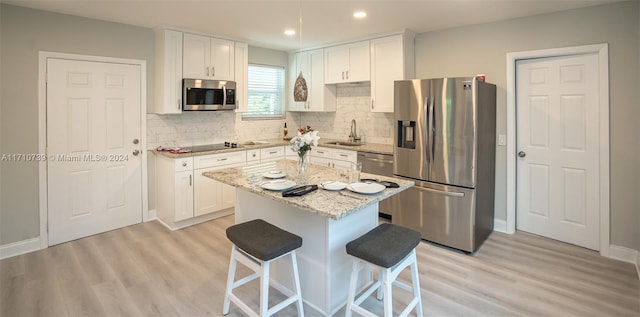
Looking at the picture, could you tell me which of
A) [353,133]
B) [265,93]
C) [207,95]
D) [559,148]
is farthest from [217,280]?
[559,148]

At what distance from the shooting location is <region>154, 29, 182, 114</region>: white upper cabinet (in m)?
4.03

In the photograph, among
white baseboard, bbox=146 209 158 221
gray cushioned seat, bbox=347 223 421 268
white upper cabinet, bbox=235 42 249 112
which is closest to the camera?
gray cushioned seat, bbox=347 223 421 268

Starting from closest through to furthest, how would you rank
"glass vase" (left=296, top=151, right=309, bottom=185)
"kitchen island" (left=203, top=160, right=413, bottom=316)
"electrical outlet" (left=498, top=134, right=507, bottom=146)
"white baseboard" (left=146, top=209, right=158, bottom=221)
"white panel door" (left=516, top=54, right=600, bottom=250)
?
"kitchen island" (left=203, top=160, right=413, bottom=316) → "glass vase" (left=296, top=151, right=309, bottom=185) → "white panel door" (left=516, top=54, right=600, bottom=250) → "electrical outlet" (left=498, top=134, right=507, bottom=146) → "white baseboard" (left=146, top=209, right=158, bottom=221)

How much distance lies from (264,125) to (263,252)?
381 cm

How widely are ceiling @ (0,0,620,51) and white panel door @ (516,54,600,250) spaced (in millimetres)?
654

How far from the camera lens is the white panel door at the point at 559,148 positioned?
11.0 feet

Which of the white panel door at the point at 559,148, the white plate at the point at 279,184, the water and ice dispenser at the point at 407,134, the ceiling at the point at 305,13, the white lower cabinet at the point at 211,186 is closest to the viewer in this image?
the white plate at the point at 279,184

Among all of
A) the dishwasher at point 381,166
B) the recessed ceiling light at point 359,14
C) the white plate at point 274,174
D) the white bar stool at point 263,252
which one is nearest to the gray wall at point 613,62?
the dishwasher at point 381,166

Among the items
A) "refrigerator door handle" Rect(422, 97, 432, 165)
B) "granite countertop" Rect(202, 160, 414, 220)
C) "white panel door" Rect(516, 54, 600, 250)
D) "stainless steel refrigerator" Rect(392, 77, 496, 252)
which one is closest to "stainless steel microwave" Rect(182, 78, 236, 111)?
"granite countertop" Rect(202, 160, 414, 220)

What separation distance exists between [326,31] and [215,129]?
2.07m

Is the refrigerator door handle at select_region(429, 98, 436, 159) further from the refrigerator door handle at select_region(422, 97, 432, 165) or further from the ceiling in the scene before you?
the ceiling

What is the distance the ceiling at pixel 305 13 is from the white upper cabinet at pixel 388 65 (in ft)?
0.53

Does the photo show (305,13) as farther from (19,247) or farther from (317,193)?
(19,247)

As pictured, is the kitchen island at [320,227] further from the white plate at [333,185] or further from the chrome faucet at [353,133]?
the chrome faucet at [353,133]
